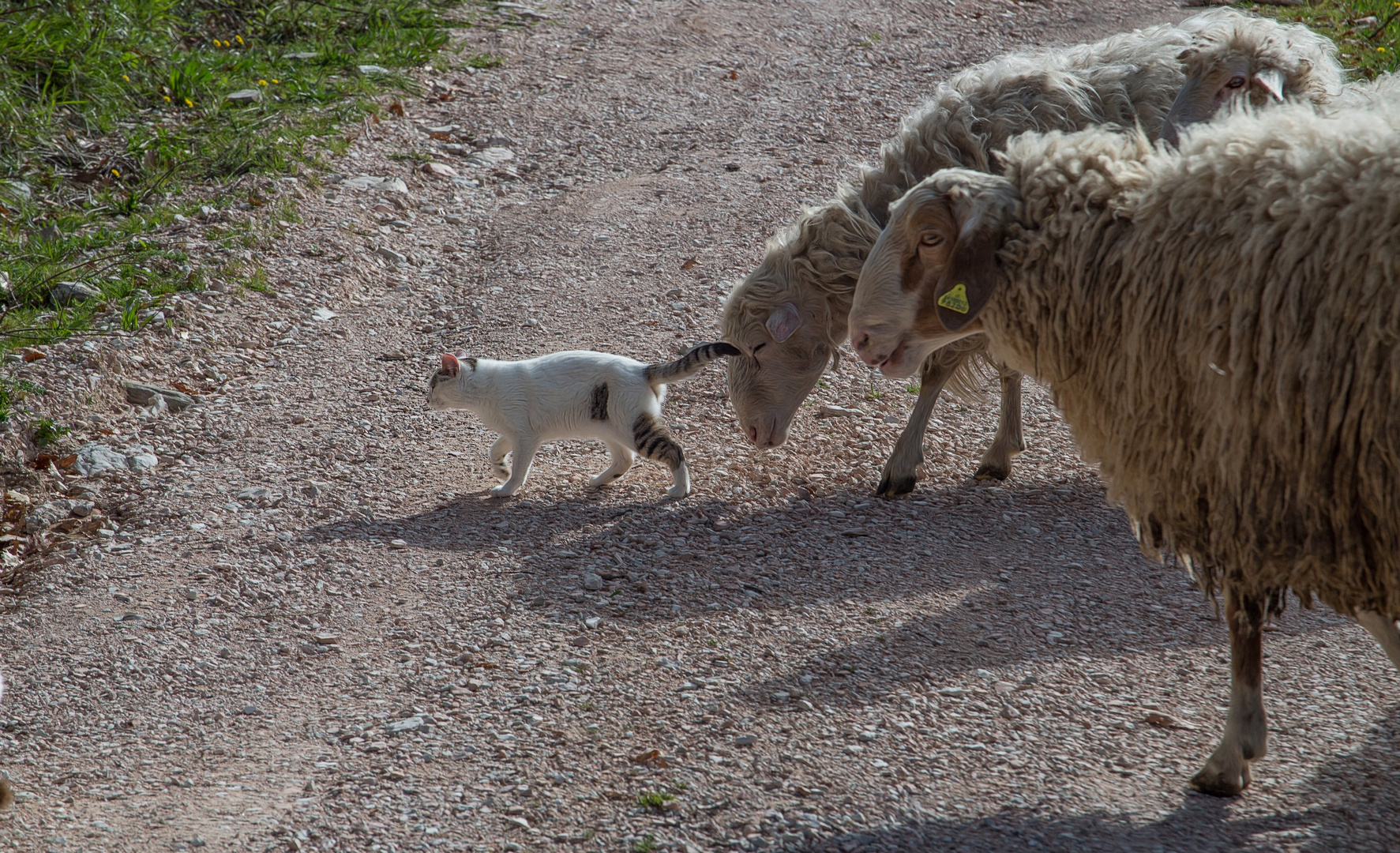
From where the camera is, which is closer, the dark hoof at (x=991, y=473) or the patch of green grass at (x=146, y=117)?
the dark hoof at (x=991, y=473)

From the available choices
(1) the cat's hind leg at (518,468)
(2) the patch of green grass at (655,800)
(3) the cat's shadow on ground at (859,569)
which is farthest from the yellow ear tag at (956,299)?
(1) the cat's hind leg at (518,468)

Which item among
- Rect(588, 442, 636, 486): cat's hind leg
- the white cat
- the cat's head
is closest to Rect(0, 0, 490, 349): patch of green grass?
the cat's head

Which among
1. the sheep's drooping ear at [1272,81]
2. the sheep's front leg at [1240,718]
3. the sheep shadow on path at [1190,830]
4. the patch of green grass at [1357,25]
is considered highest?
the patch of green grass at [1357,25]

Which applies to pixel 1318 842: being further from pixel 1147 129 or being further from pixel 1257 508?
pixel 1147 129

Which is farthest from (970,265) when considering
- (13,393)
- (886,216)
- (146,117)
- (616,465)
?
(146,117)

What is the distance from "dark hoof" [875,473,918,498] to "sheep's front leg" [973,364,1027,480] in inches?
16.0

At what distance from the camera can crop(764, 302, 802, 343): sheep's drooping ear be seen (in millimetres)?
4996

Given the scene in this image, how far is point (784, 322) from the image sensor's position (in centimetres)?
500

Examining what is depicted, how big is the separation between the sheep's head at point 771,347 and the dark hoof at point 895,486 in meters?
0.54

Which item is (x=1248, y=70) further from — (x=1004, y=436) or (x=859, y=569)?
(x=859, y=569)

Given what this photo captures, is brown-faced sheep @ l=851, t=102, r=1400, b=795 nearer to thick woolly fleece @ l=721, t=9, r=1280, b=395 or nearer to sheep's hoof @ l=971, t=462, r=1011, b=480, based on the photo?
thick woolly fleece @ l=721, t=9, r=1280, b=395

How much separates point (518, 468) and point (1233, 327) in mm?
3047

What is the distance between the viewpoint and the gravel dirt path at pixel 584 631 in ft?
9.93

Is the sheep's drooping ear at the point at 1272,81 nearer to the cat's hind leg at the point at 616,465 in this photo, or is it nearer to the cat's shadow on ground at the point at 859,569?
the cat's shadow on ground at the point at 859,569
